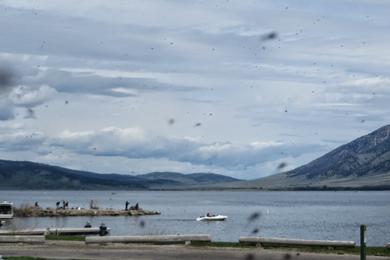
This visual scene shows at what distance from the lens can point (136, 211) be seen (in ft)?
512

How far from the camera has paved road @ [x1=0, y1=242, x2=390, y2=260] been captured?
33.4m

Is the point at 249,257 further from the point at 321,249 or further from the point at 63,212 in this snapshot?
the point at 63,212

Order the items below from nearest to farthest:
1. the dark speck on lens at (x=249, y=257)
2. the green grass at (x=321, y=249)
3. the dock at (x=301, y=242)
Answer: the dark speck on lens at (x=249, y=257) → the green grass at (x=321, y=249) → the dock at (x=301, y=242)

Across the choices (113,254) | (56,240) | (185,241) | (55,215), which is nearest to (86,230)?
(56,240)

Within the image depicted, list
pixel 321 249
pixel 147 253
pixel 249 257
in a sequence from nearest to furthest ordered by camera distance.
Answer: pixel 249 257 → pixel 147 253 → pixel 321 249

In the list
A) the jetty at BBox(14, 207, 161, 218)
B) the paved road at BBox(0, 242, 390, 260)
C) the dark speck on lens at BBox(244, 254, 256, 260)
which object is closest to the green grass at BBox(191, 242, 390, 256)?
the paved road at BBox(0, 242, 390, 260)

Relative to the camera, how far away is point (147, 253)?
3472 centimetres

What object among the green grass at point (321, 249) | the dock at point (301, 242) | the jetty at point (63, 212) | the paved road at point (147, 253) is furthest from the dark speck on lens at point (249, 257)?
the jetty at point (63, 212)

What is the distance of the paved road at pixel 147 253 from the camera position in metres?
33.4

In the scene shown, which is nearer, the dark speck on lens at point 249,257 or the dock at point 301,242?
the dark speck on lens at point 249,257

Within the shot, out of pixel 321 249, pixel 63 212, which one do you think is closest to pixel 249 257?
pixel 321 249

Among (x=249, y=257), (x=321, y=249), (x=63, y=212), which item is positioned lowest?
(x=249, y=257)

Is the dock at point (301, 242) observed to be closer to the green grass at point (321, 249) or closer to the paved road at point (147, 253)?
the green grass at point (321, 249)

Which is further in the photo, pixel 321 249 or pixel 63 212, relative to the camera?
pixel 63 212
